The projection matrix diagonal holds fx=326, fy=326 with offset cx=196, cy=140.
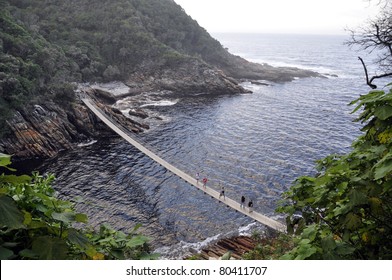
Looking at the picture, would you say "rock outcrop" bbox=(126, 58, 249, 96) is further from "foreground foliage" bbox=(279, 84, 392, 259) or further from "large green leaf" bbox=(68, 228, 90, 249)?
"large green leaf" bbox=(68, 228, 90, 249)

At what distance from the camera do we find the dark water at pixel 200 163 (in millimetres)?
21906

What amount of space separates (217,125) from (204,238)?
23930 millimetres

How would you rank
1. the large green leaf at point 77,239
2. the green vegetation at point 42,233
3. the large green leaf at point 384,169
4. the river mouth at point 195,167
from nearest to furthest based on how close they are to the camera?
1. the green vegetation at point 42,233
2. the large green leaf at point 384,169
3. the large green leaf at point 77,239
4. the river mouth at point 195,167

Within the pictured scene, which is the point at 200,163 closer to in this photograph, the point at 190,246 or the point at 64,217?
the point at 190,246

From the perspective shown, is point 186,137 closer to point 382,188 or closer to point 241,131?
point 241,131

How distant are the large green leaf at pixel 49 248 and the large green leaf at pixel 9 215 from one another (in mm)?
247

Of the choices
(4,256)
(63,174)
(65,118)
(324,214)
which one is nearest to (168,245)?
(63,174)

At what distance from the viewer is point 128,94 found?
2143 inches

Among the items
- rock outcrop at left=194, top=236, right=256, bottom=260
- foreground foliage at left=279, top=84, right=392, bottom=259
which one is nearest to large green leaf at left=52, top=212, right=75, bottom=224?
foreground foliage at left=279, top=84, right=392, bottom=259

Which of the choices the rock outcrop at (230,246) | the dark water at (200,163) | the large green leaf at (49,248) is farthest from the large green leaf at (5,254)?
the rock outcrop at (230,246)

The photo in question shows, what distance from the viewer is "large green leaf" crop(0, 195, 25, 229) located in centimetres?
236

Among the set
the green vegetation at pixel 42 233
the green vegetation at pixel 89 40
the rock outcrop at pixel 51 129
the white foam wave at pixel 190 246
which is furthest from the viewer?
the green vegetation at pixel 89 40

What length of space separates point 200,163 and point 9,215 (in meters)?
28.2

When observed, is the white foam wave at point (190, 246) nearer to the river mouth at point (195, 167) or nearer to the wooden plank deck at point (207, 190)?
the river mouth at point (195, 167)
